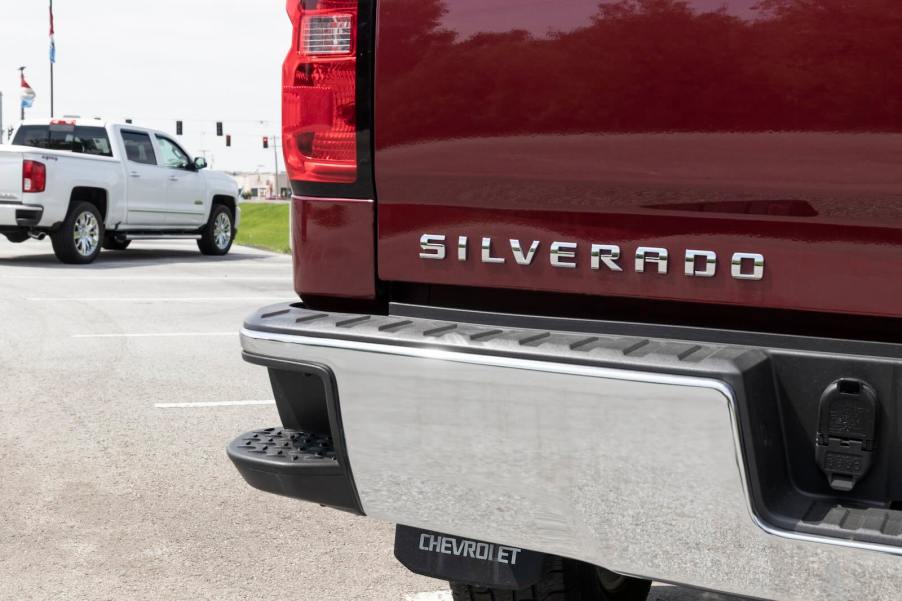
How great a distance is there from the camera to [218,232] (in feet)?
65.4

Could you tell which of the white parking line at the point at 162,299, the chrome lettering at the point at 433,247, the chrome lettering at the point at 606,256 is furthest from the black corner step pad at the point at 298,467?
the white parking line at the point at 162,299

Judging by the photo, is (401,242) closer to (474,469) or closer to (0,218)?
(474,469)

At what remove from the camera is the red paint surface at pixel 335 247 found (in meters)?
2.53

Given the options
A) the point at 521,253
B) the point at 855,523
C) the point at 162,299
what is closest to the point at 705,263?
the point at 521,253

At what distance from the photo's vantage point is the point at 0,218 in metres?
15.6

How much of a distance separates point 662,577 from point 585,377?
39cm

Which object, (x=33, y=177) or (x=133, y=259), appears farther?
(x=133, y=259)

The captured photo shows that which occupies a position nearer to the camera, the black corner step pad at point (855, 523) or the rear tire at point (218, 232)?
the black corner step pad at point (855, 523)

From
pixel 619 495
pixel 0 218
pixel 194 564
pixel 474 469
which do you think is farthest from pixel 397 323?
pixel 0 218

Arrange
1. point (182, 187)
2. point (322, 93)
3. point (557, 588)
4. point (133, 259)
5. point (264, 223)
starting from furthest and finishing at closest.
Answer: point (264, 223), point (182, 187), point (133, 259), point (557, 588), point (322, 93)

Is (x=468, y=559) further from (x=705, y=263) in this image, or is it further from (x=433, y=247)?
(x=705, y=263)

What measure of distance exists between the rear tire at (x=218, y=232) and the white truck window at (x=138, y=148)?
1989 mm

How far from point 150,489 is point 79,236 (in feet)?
39.8

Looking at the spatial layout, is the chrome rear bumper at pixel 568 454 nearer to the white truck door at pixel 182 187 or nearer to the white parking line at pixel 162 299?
the white parking line at pixel 162 299
